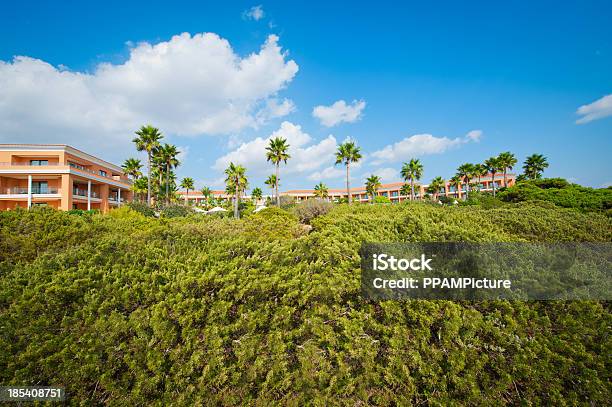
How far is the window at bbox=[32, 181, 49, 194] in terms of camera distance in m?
25.5

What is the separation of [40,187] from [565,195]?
43.3 metres

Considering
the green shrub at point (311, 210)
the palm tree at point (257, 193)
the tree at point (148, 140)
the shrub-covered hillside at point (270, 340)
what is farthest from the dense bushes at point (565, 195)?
the palm tree at point (257, 193)

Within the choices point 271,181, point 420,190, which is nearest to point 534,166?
point 420,190

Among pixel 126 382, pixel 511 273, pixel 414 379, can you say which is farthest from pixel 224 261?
pixel 511 273

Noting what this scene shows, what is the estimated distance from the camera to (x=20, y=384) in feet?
11.0

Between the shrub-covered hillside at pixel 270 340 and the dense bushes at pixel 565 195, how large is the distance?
17.1 m

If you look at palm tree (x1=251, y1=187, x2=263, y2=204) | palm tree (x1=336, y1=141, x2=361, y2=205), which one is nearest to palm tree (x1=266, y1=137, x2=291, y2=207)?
palm tree (x1=336, y1=141, x2=361, y2=205)

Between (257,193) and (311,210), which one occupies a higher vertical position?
(257,193)

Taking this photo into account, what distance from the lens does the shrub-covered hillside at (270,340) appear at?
134 inches

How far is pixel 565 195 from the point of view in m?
18.0

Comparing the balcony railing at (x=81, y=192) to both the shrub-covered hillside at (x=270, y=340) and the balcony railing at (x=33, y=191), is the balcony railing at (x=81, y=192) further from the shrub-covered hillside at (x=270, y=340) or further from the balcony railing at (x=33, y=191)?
the shrub-covered hillside at (x=270, y=340)

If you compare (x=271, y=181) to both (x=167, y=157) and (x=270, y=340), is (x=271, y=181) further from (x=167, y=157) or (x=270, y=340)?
(x=270, y=340)

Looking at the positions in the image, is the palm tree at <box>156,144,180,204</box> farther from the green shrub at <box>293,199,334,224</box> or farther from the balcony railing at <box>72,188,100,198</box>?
the green shrub at <box>293,199,334,224</box>

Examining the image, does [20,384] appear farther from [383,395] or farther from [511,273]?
[511,273]
